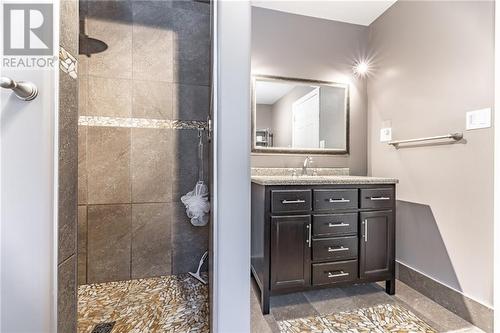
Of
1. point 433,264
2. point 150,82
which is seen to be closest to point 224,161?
point 150,82

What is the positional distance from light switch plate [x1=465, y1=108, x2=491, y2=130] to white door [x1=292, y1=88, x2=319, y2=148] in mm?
1073

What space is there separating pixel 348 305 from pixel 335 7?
8.18ft

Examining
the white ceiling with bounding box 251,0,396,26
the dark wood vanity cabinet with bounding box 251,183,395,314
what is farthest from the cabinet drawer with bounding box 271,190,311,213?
the white ceiling with bounding box 251,0,396,26

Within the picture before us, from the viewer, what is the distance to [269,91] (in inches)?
85.9

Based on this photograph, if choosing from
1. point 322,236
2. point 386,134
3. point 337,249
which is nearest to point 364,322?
point 337,249

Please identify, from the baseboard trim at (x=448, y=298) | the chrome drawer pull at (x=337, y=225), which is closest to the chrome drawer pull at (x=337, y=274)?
the chrome drawer pull at (x=337, y=225)

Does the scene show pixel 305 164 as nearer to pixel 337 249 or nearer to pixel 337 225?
pixel 337 225

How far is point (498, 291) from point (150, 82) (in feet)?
8.08

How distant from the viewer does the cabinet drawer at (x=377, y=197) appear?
1698 mm

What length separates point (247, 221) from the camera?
86cm

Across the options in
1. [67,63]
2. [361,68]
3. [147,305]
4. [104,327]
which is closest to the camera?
[67,63]

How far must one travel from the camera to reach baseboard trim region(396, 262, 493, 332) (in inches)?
54.6

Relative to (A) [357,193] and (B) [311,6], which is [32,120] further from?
(B) [311,6]

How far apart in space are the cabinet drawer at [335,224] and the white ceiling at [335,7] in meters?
1.87
